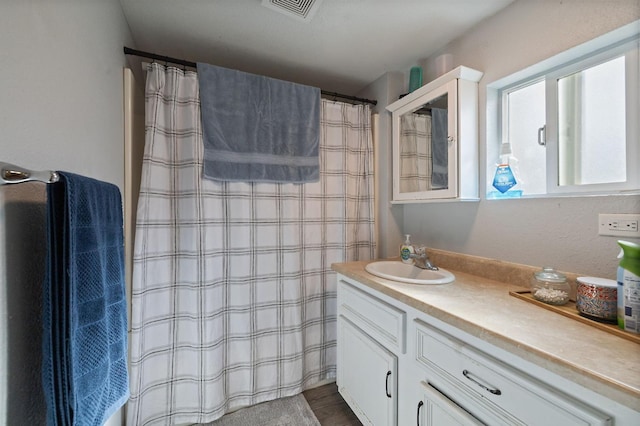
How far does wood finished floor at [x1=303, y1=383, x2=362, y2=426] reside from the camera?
143 centimetres

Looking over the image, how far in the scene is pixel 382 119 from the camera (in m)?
1.87

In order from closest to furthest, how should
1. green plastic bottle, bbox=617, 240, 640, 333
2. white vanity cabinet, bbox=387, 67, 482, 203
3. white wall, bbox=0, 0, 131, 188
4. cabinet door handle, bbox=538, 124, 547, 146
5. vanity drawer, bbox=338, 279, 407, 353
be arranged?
white wall, bbox=0, 0, 131, 188 < green plastic bottle, bbox=617, 240, 640, 333 < vanity drawer, bbox=338, 279, 407, 353 < cabinet door handle, bbox=538, 124, 547, 146 < white vanity cabinet, bbox=387, 67, 482, 203

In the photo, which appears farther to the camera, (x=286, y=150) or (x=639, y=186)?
(x=286, y=150)

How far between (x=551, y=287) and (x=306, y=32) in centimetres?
164

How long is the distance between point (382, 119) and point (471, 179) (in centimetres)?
83

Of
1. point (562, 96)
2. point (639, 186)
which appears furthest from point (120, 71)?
point (639, 186)

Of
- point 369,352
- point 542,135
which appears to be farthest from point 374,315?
point 542,135

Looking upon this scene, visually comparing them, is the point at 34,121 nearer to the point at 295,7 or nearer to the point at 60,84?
the point at 60,84

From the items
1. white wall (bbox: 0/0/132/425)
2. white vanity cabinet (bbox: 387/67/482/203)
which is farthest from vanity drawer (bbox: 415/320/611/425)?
white wall (bbox: 0/0/132/425)

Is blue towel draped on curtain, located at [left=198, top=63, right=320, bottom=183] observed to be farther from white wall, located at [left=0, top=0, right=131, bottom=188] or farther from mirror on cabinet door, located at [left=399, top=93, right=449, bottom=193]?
mirror on cabinet door, located at [left=399, top=93, right=449, bottom=193]

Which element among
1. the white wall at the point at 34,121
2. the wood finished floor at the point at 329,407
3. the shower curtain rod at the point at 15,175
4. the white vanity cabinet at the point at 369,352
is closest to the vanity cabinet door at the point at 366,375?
the white vanity cabinet at the point at 369,352

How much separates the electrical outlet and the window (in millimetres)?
123

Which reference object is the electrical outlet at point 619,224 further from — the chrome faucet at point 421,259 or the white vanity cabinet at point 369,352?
the white vanity cabinet at point 369,352

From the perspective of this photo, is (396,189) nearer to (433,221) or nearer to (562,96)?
(433,221)
